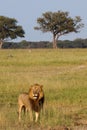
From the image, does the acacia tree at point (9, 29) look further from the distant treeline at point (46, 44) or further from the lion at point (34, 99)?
the lion at point (34, 99)

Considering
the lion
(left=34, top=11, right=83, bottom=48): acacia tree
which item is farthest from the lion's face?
(left=34, top=11, right=83, bottom=48): acacia tree

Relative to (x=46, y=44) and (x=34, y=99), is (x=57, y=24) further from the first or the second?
(x=34, y=99)

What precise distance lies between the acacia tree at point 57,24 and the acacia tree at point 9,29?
144 inches

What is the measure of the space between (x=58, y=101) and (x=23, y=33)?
64.9 meters

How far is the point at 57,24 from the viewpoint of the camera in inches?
2889

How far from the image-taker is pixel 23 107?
894 cm

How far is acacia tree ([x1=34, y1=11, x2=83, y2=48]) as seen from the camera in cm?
7288

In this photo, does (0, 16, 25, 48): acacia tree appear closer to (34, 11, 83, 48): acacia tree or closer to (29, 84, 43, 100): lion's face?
(34, 11, 83, 48): acacia tree

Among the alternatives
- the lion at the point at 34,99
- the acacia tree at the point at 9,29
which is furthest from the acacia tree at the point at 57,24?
the lion at the point at 34,99

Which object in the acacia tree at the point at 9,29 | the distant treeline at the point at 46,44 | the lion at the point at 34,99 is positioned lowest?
the distant treeline at the point at 46,44

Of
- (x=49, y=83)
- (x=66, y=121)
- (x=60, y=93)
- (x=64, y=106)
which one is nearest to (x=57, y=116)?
(x=66, y=121)

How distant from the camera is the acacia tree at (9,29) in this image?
74.2 meters

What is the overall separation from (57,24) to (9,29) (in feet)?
25.4

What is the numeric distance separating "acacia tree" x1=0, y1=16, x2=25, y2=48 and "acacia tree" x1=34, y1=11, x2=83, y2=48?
3659 millimetres
